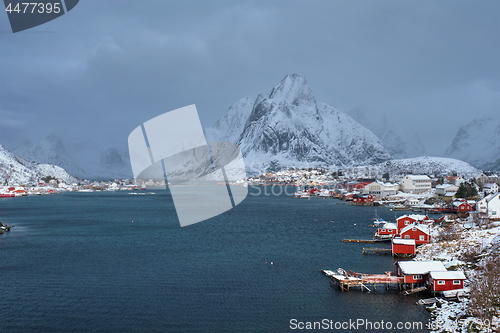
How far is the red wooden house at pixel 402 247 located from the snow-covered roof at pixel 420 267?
19.3 feet

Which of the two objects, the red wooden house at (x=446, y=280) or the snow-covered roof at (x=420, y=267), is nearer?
the red wooden house at (x=446, y=280)

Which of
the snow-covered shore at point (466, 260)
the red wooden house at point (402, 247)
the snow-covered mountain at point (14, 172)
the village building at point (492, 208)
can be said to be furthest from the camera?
the snow-covered mountain at point (14, 172)

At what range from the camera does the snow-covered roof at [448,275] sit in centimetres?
1732

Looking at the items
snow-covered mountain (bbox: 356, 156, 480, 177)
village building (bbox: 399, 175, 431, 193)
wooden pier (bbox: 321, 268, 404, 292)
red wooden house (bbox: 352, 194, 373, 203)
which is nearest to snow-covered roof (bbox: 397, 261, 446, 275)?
wooden pier (bbox: 321, 268, 404, 292)

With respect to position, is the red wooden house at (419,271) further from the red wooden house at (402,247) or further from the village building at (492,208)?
the village building at (492,208)

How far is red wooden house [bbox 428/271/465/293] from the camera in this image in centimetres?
1733

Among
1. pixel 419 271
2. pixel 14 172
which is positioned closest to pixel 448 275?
pixel 419 271

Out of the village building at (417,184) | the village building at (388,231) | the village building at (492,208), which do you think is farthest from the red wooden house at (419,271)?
the village building at (417,184)

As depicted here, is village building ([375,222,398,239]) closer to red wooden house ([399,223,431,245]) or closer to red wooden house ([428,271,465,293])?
red wooden house ([399,223,431,245])

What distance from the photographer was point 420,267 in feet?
63.3

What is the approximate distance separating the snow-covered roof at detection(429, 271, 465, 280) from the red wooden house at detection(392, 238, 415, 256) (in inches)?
304

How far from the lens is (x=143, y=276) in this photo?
21.5 metres

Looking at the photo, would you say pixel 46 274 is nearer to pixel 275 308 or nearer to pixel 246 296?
pixel 246 296

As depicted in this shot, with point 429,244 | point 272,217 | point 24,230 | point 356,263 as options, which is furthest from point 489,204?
point 24,230
